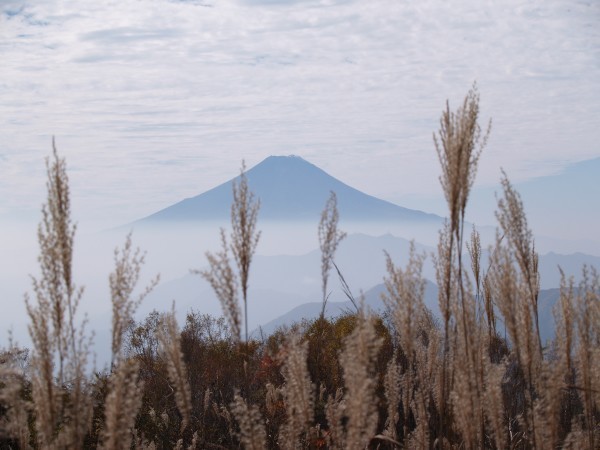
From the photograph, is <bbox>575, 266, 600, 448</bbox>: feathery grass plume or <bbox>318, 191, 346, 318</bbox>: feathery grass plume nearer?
<bbox>575, 266, 600, 448</bbox>: feathery grass plume

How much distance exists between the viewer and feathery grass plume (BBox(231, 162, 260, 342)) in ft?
9.30

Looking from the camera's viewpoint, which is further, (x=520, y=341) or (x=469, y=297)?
(x=469, y=297)

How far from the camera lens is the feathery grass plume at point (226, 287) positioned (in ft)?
9.16

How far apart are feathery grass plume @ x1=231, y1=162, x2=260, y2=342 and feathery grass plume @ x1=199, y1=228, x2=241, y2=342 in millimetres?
44

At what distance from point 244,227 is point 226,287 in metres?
0.27

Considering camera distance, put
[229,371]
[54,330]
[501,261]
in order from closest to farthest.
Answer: [54,330], [501,261], [229,371]

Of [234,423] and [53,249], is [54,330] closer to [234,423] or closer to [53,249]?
[53,249]

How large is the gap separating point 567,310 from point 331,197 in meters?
1.40

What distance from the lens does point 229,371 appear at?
8.89 m

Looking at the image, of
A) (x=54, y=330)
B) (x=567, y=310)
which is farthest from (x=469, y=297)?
(x=54, y=330)

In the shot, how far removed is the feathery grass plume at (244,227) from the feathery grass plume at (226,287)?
0.14ft

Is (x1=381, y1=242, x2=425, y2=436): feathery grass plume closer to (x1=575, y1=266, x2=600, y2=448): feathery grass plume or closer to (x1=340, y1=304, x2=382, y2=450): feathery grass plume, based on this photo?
(x1=340, y1=304, x2=382, y2=450): feathery grass plume

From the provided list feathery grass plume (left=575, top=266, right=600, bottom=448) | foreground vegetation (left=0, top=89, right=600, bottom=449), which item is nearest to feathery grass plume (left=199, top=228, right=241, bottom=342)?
foreground vegetation (left=0, top=89, right=600, bottom=449)

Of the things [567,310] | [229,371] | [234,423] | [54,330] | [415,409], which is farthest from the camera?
[229,371]
